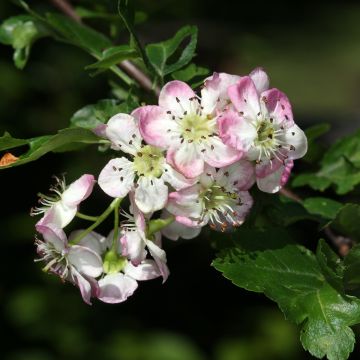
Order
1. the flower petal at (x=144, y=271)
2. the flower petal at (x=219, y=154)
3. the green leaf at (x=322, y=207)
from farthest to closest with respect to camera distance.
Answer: the green leaf at (x=322, y=207) < the flower petal at (x=144, y=271) < the flower petal at (x=219, y=154)

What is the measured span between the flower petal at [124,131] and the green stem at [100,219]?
0.09 m

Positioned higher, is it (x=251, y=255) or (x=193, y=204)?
(x=193, y=204)

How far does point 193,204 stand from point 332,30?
7.01 m

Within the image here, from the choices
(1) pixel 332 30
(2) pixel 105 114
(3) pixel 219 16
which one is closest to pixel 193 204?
(2) pixel 105 114

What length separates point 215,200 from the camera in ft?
4.16

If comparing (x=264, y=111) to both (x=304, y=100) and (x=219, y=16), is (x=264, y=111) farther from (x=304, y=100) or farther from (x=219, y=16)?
(x=304, y=100)

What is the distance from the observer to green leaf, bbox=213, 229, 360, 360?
1241mm

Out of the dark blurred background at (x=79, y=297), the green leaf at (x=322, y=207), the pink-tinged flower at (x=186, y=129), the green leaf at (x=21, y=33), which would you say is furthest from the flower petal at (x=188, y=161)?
the dark blurred background at (x=79, y=297)

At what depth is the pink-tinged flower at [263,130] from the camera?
1188 mm

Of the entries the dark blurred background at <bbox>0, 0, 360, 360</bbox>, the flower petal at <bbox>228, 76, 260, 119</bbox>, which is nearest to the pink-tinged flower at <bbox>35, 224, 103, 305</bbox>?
the flower petal at <bbox>228, 76, 260, 119</bbox>

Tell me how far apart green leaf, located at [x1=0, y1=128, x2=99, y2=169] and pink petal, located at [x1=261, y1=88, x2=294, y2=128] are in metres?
0.29

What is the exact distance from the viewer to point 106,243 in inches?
51.8

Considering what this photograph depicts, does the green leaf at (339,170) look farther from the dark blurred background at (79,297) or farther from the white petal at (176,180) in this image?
the dark blurred background at (79,297)

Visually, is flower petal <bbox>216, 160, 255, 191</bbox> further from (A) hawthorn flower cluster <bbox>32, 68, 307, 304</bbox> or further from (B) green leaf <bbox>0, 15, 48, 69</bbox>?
(B) green leaf <bbox>0, 15, 48, 69</bbox>
